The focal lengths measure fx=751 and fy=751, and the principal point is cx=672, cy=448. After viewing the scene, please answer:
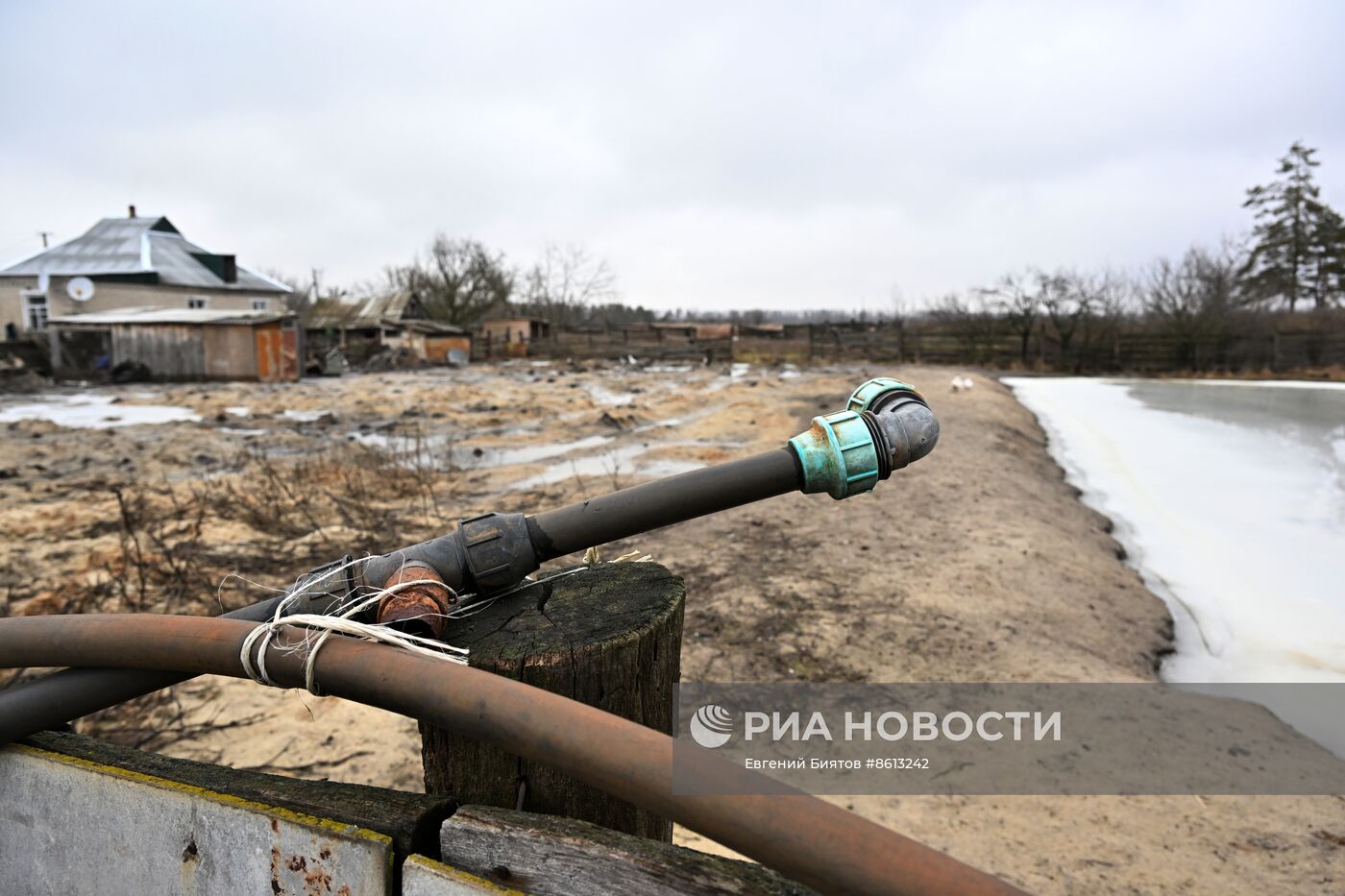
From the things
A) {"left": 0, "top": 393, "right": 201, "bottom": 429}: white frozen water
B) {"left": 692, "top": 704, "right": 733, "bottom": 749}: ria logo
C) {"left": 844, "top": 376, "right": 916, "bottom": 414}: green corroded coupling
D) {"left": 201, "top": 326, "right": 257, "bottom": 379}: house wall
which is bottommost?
{"left": 692, "top": 704, "right": 733, "bottom": 749}: ria logo

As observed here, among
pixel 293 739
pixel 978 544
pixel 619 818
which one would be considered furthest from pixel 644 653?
pixel 978 544

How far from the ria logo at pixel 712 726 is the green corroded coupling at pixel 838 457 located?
7.62 feet

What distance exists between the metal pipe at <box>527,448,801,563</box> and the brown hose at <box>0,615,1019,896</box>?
11.2 inches

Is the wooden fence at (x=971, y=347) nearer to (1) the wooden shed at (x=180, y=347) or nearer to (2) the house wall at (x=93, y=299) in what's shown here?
(1) the wooden shed at (x=180, y=347)

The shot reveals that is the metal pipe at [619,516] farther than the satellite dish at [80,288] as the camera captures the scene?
No

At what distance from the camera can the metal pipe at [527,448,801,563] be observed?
1162 millimetres

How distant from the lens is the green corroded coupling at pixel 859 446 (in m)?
1.16

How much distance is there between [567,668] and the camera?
1170mm

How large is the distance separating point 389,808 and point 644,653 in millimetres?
437

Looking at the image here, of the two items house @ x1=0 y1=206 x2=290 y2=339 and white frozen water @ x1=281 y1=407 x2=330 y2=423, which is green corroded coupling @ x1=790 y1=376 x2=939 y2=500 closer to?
white frozen water @ x1=281 y1=407 x2=330 y2=423

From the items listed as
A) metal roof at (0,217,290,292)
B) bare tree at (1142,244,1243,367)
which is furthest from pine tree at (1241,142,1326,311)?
metal roof at (0,217,290,292)

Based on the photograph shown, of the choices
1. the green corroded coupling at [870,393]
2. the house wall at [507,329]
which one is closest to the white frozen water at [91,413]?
the green corroded coupling at [870,393]

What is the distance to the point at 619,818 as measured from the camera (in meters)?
1.27

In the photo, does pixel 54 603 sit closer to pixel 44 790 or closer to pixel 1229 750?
pixel 44 790
